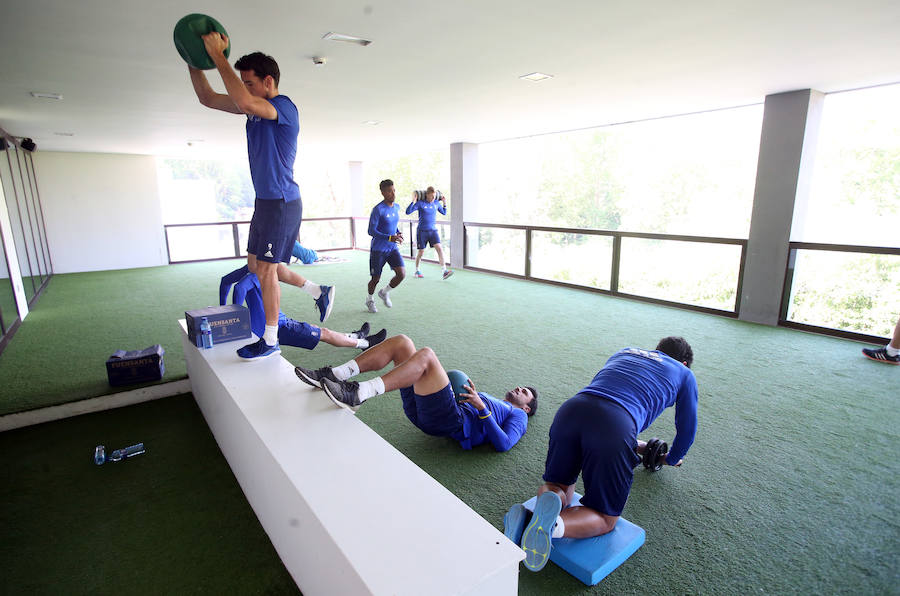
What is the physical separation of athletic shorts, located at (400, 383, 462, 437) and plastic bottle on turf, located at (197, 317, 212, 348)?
63.7 inches

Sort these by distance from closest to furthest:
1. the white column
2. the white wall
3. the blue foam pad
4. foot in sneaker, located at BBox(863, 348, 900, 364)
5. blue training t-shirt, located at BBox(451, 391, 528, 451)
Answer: the blue foam pad < blue training t-shirt, located at BBox(451, 391, 528, 451) < foot in sneaker, located at BBox(863, 348, 900, 364) < the white column < the white wall

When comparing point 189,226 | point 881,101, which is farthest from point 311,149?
point 881,101

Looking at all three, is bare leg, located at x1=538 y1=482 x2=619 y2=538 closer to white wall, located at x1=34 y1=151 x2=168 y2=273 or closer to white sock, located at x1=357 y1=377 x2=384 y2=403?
white sock, located at x1=357 y1=377 x2=384 y2=403

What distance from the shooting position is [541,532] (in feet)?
5.34

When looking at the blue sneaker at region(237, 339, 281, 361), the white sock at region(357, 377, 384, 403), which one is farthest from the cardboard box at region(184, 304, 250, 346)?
the white sock at region(357, 377, 384, 403)

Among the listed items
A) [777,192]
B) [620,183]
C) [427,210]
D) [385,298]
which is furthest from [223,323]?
[620,183]

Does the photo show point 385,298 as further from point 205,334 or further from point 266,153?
point 266,153

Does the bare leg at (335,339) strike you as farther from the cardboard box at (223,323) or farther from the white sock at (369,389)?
the white sock at (369,389)

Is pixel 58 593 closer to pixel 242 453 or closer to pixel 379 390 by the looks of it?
pixel 242 453

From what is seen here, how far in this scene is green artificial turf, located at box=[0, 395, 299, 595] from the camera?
1.81 meters

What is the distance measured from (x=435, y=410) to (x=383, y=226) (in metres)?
4.01

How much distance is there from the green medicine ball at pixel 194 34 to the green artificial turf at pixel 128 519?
82.0 inches

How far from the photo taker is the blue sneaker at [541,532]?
1618 mm

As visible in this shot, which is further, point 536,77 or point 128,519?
point 536,77
